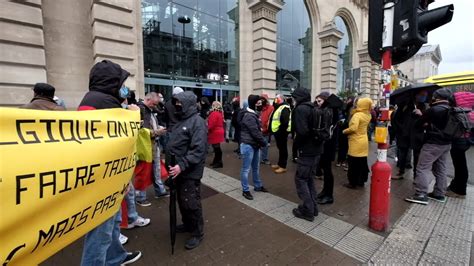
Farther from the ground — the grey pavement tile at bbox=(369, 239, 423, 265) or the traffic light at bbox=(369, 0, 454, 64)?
the traffic light at bbox=(369, 0, 454, 64)

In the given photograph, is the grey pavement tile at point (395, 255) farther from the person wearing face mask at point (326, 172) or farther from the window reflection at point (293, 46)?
the window reflection at point (293, 46)

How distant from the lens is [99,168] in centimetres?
147

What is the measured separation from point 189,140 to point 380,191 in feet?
8.65

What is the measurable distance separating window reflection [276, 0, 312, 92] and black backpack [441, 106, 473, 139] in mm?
11769

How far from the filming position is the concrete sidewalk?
2797 mm

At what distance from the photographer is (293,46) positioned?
16.7 metres

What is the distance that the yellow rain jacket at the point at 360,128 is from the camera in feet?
15.7

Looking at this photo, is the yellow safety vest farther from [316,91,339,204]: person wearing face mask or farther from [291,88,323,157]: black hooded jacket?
[291,88,323,157]: black hooded jacket

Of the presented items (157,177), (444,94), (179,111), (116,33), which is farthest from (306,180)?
(116,33)

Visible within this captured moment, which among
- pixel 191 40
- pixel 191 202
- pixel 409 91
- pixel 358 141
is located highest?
pixel 191 40

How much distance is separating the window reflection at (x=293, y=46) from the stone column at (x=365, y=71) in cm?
618

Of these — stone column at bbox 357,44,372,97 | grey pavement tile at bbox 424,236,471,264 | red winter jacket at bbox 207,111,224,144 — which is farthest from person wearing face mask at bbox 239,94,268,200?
stone column at bbox 357,44,372,97

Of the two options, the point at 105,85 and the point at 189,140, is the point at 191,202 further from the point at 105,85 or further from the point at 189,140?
the point at 105,85

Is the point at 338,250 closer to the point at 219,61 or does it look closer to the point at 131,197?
the point at 131,197
